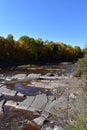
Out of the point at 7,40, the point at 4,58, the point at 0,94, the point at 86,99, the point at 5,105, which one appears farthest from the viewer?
the point at 7,40

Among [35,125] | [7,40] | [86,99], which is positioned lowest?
[35,125]

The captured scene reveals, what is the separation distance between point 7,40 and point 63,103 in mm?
79310

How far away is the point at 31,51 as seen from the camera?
10538 centimetres

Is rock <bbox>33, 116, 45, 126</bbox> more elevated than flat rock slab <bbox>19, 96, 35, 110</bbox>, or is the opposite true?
flat rock slab <bbox>19, 96, 35, 110</bbox>

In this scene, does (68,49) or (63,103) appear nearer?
(63,103)

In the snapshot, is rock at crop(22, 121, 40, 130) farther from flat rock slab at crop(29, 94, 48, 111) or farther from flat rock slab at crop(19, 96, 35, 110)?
flat rock slab at crop(19, 96, 35, 110)

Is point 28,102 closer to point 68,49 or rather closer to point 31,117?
point 31,117

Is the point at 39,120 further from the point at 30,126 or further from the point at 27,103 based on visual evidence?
the point at 27,103

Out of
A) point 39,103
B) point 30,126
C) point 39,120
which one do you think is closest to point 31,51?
point 39,103

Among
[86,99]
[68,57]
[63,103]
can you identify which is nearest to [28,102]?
[63,103]

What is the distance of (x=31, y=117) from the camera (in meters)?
A: 16.9

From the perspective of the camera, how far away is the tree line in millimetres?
90787

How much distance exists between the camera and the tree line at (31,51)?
90.8m

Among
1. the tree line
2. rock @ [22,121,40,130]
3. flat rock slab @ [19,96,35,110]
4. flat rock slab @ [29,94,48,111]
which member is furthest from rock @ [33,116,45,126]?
the tree line
